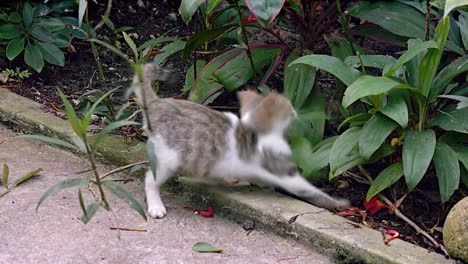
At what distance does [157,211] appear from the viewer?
360 centimetres

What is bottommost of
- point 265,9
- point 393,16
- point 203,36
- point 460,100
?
point 460,100

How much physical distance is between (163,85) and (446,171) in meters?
2.27

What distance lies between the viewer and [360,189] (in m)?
3.85

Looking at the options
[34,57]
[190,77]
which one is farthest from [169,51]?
[34,57]

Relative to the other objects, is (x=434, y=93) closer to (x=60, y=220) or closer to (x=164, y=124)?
(x=164, y=124)

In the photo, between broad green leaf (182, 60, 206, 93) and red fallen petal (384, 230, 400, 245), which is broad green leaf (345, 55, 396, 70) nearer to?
red fallen petal (384, 230, 400, 245)

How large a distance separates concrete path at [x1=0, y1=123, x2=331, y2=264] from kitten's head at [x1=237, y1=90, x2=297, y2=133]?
1.63 feet

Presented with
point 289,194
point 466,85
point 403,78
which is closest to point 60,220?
point 289,194

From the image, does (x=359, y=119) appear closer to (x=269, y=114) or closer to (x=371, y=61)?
(x=371, y=61)

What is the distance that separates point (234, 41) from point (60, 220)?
69.8 inches

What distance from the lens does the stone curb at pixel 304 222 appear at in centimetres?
313

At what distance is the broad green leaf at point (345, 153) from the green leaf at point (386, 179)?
0.40 ft

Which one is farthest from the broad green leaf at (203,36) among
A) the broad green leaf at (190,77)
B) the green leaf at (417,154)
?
the green leaf at (417,154)

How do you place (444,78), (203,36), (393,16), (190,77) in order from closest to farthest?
(444,78) → (393,16) → (203,36) → (190,77)
